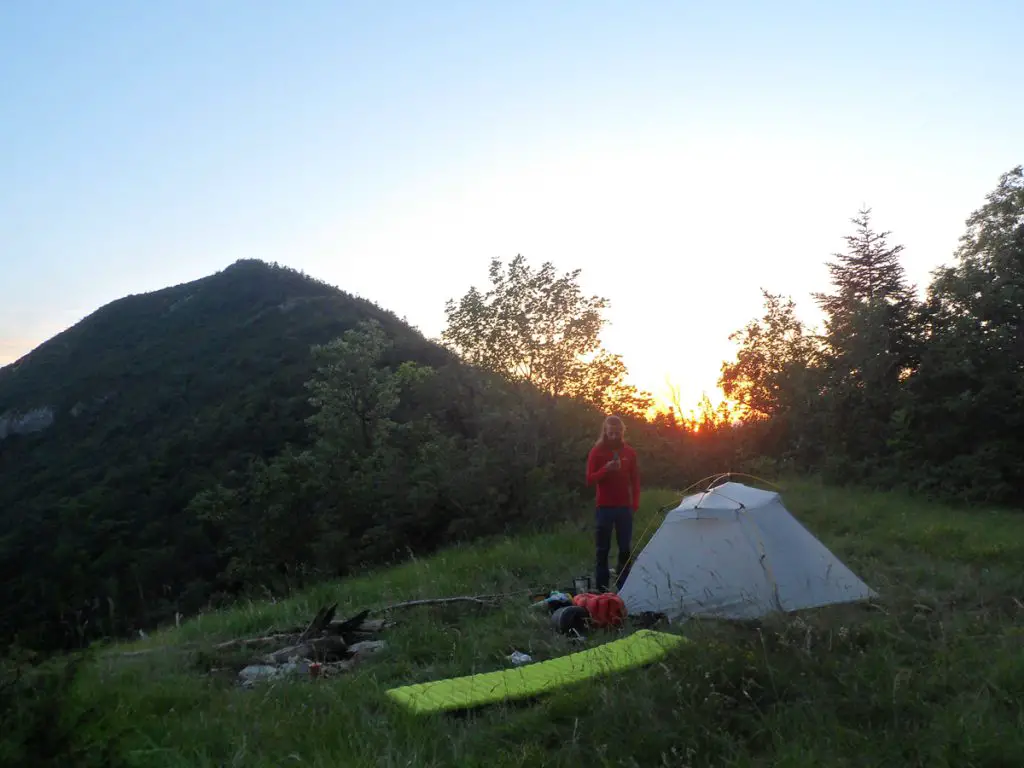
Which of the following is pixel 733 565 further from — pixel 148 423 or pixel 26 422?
pixel 26 422

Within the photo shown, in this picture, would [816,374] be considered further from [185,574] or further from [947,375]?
[185,574]

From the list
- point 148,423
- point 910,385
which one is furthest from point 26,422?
point 910,385

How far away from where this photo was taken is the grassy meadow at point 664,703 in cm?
348

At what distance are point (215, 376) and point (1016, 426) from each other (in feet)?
137

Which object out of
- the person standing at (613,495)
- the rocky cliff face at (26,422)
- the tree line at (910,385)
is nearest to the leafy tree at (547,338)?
the tree line at (910,385)

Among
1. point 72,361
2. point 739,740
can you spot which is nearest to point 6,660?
point 739,740

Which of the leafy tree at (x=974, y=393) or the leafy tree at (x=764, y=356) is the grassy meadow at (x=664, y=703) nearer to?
the leafy tree at (x=974, y=393)

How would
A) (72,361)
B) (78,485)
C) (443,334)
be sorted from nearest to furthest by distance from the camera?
1. (443,334)
2. (78,485)
3. (72,361)

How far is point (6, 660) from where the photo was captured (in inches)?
141

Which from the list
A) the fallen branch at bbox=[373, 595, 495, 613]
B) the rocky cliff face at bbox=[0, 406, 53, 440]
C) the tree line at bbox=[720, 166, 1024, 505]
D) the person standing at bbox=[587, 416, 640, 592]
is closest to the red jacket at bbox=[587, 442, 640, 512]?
the person standing at bbox=[587, 416, 640, 592]

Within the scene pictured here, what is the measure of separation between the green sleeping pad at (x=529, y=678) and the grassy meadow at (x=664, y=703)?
0.10 meters

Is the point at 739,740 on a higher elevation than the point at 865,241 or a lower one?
lower

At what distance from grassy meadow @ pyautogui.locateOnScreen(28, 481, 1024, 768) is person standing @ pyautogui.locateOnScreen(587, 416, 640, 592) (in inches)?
60.5

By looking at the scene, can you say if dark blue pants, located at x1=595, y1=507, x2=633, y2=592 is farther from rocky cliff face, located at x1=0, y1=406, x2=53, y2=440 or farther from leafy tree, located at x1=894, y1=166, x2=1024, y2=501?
rocky cliff face, located at x1=0, y1=406, x2=53, y2=440
